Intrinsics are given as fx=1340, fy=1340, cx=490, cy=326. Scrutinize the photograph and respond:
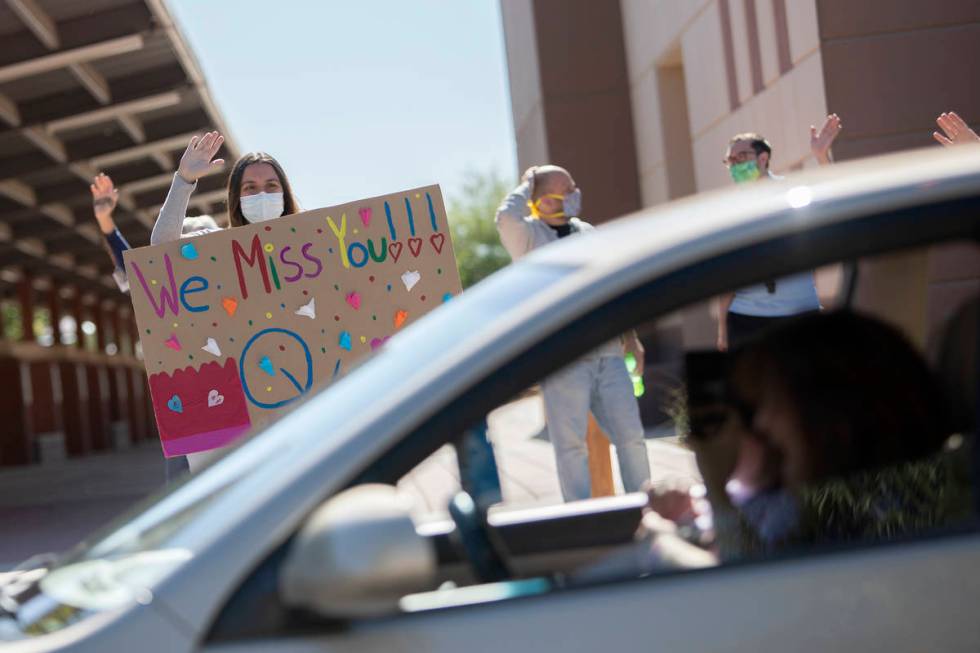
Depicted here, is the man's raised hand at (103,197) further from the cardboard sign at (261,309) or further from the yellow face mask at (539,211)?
the yellow face mask at (539,211)

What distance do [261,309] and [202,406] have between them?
501 mm

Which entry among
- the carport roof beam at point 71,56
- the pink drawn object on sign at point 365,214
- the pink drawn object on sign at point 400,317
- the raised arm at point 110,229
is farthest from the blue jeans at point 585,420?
the carport roof beam at point 71,56

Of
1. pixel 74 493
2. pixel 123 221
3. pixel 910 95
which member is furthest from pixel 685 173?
pixel 123 221

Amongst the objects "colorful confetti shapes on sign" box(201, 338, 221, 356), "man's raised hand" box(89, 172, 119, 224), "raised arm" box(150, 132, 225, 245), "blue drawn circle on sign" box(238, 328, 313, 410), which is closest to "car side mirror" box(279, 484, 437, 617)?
"blue drawn circle on sign" box(238, 328, 313, 410)

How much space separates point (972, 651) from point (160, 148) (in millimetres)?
22182

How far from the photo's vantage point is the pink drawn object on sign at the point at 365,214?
6.10m

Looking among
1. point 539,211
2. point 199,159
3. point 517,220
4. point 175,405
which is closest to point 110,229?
point 199,159

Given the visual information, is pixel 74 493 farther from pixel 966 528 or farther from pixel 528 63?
pixel 966 528

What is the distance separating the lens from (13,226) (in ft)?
89.5

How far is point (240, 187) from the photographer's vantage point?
5961 millimetres

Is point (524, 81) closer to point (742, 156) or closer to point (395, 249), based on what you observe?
point (742, 156)

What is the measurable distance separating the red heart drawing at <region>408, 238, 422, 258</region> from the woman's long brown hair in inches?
21.9

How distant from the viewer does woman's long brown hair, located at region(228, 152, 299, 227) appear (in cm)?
595

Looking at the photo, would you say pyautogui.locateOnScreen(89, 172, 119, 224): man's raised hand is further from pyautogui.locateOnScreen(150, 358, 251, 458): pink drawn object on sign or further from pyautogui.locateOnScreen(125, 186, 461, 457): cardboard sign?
pyautogui.locateOnScreen(150, 358, 251, 458): pink drawn object on sign
